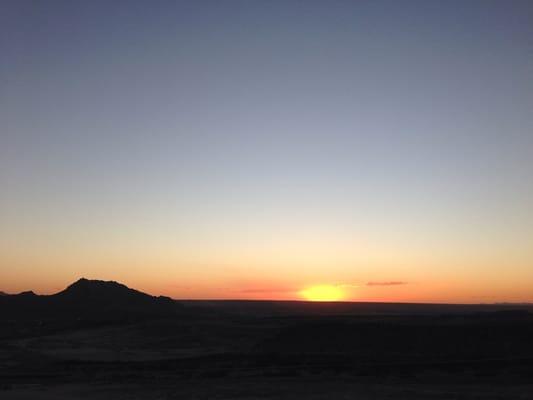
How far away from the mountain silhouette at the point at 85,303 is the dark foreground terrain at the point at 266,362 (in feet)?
66.1

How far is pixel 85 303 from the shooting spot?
82.3 metres

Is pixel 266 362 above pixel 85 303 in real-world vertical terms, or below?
below

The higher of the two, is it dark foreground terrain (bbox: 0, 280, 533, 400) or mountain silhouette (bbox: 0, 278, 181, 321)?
mountain silhouette (bbox: 0, 278, 181, 321)

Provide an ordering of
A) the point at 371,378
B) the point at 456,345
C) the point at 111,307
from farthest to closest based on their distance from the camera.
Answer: the point at 111,307, the point at 456,345, the point at 371,378

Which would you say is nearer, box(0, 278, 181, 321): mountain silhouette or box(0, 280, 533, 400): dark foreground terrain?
box(0, 280, 533, 400): dark foreground terrain

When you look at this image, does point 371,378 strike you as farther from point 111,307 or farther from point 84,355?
point 111,307

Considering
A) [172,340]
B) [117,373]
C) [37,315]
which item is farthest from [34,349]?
[37,315]

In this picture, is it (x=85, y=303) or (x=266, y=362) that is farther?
(x=85, y=303)

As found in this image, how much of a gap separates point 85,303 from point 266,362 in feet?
189

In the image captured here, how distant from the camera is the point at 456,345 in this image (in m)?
36.3

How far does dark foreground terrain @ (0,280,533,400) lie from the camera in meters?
23.2

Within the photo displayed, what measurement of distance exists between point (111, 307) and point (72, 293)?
9181 millimetres

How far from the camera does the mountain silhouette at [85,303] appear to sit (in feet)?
250

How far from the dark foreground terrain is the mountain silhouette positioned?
2015cm
